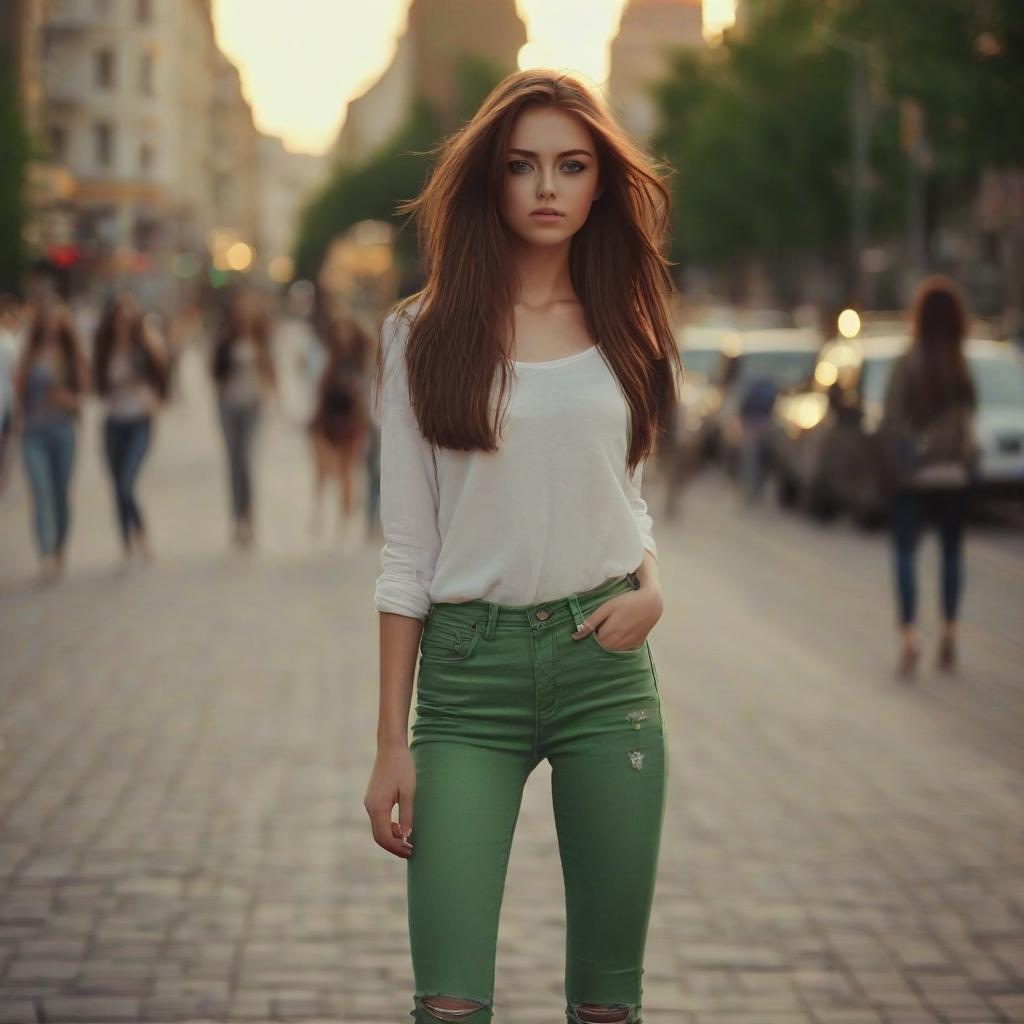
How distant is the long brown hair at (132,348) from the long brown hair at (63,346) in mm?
315

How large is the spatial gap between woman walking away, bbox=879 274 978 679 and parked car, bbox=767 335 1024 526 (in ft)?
25.1

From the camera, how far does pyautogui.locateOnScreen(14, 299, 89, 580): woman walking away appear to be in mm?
14375

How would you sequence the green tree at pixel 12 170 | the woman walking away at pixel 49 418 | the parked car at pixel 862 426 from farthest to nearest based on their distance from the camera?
the green tree at pixel 12 170, the parked car at pixel 862 426, the woman walking away at pixel 49 418

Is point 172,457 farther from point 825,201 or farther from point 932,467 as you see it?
point 825,201

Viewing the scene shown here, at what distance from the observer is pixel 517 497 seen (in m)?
3.18

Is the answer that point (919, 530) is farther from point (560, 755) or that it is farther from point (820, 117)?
point (820, 117)

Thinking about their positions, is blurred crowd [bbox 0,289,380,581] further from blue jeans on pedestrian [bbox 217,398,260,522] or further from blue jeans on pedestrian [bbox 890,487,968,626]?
blue jeans on pedestrian [bbox 890,487,968,626]

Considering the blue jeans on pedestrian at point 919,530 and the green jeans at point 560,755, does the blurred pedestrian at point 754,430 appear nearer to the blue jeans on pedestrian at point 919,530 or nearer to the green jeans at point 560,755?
the blue jeans on pedestrian at point 919,530

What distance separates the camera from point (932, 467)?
1030 centimetres

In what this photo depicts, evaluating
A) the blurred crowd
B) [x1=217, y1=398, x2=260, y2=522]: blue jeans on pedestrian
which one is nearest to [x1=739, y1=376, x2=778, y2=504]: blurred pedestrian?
the blurred crowd

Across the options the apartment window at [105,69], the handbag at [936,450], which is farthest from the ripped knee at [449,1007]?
the apartment window at [105,69]

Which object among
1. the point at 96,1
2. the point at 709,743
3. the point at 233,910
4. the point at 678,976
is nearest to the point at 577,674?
the point at 678,976

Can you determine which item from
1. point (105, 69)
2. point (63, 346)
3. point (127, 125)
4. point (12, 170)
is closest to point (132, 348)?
point (63, 346)

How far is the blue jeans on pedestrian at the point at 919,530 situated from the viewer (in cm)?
1051
